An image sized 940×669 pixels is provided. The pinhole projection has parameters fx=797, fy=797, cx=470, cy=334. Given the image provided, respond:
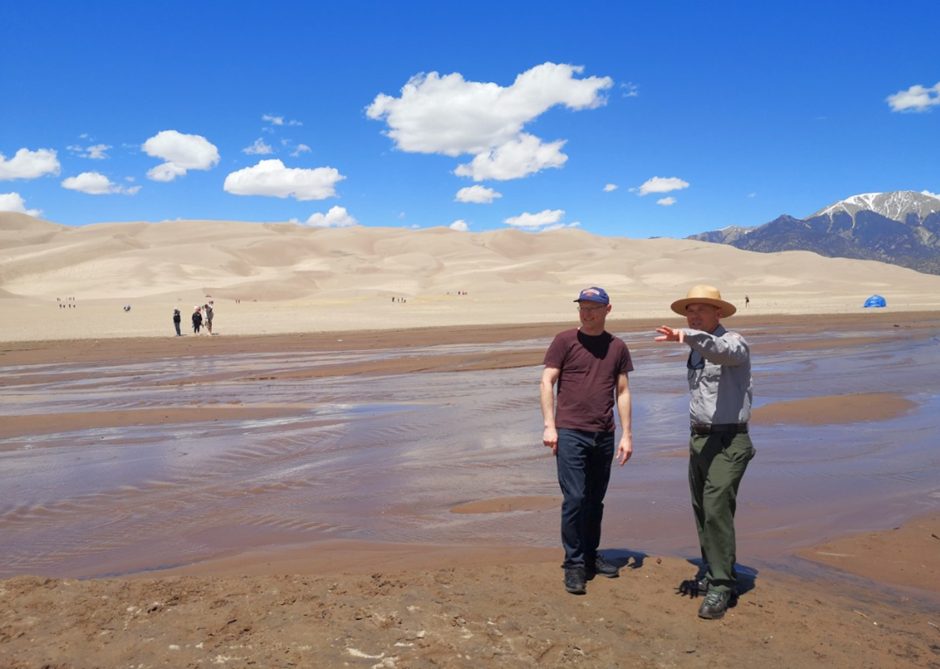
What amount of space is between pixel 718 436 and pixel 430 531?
9.03 feet

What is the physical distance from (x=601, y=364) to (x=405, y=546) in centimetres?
225

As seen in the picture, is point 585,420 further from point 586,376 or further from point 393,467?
point 393,467

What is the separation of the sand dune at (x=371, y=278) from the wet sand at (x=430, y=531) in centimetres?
2743

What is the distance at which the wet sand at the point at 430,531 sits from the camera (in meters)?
4.38

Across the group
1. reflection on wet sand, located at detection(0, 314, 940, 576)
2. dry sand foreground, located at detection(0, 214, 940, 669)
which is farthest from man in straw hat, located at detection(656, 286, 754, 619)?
reflection on wet sand, located at detection(0, 314, 940, 576)

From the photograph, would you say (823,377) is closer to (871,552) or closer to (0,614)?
(871,552)

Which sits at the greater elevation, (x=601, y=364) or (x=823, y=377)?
(x=601, y=364)

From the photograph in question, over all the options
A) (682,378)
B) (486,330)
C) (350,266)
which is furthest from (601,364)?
(350,266)

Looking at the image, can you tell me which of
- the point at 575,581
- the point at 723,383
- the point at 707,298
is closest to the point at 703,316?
the point at 707,298

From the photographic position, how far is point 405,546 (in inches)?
248

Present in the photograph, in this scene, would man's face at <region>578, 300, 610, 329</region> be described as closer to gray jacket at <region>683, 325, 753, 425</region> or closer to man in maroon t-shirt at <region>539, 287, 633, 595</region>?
man in maroon t-shirt at <region>539, 287, 633, 595</region>

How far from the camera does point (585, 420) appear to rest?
5.24m

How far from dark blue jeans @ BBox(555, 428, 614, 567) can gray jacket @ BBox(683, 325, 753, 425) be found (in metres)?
0.66

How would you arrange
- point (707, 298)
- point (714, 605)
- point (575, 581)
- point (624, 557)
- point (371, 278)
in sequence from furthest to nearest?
point (371, 278), point (624, 557), point (575, 581), point (707, 298), point (714, 605)
